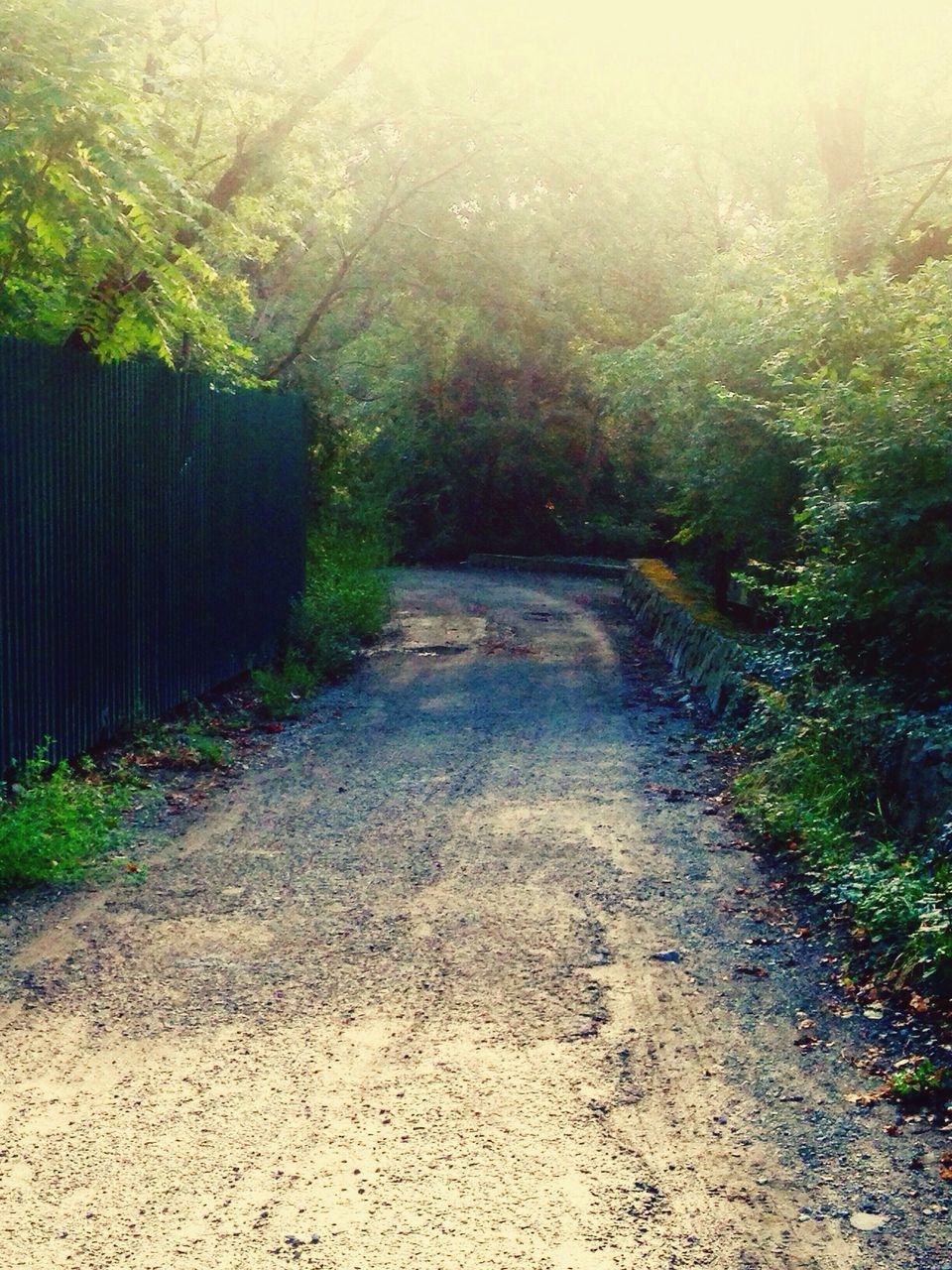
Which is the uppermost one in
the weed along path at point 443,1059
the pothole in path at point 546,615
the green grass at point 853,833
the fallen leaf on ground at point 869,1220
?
the green grass at point 853,833

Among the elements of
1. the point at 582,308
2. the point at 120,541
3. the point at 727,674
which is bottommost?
the point at 727,674

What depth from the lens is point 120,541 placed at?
9852 millimetres

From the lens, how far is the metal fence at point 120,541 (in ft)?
26.9

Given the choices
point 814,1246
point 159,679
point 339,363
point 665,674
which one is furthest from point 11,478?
point 339,363

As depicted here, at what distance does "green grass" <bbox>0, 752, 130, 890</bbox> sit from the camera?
22.6 ft

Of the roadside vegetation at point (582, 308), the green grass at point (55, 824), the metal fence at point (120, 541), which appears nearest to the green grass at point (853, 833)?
the roadside vegetation at point (582, 308)

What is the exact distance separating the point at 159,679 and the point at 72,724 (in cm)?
177

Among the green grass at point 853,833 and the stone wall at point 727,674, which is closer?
the green grass at point 853,833

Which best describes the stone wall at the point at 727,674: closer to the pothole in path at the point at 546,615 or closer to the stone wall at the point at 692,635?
the stone wall at the point at 692,635

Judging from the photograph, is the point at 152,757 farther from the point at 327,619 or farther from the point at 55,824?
the point at 327,619

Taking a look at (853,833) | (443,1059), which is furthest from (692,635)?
(443,1059)

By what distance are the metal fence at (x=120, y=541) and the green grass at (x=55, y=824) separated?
25 cm

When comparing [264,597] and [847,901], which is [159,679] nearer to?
[264,597]

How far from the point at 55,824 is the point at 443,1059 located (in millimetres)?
3391
